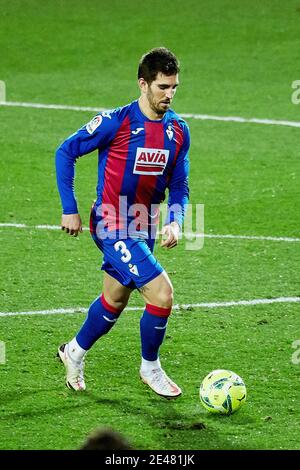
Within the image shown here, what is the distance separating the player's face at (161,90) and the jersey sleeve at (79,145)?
273mm

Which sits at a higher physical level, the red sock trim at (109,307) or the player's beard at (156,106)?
the player's beard at (156,106)

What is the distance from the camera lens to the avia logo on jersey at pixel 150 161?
7.34 meters

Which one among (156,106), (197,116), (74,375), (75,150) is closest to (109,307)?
(74,375)

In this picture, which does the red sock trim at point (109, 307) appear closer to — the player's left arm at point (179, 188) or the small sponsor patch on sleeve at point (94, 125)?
the player's left arm at point (179, 188)

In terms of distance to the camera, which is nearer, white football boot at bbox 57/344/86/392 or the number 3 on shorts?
the number 3 on shorts

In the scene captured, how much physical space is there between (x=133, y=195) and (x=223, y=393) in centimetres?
143

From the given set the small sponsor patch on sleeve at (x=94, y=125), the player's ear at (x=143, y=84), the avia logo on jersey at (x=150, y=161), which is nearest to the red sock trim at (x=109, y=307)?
the avia logo on jersey at (x=150, y=161)

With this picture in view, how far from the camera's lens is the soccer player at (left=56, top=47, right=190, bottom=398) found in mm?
7211

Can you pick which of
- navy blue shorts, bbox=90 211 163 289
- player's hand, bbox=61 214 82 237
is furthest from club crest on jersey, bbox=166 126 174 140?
player's hand, bbox=61 214 82 237

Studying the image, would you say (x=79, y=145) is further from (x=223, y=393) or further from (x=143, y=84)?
(x=223, y=393)

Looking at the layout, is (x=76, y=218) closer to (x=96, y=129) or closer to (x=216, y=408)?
(x=96, y=129)

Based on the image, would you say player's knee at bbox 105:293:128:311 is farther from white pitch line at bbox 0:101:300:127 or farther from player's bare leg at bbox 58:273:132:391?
white pitch line at bbox 0:101:300:127
